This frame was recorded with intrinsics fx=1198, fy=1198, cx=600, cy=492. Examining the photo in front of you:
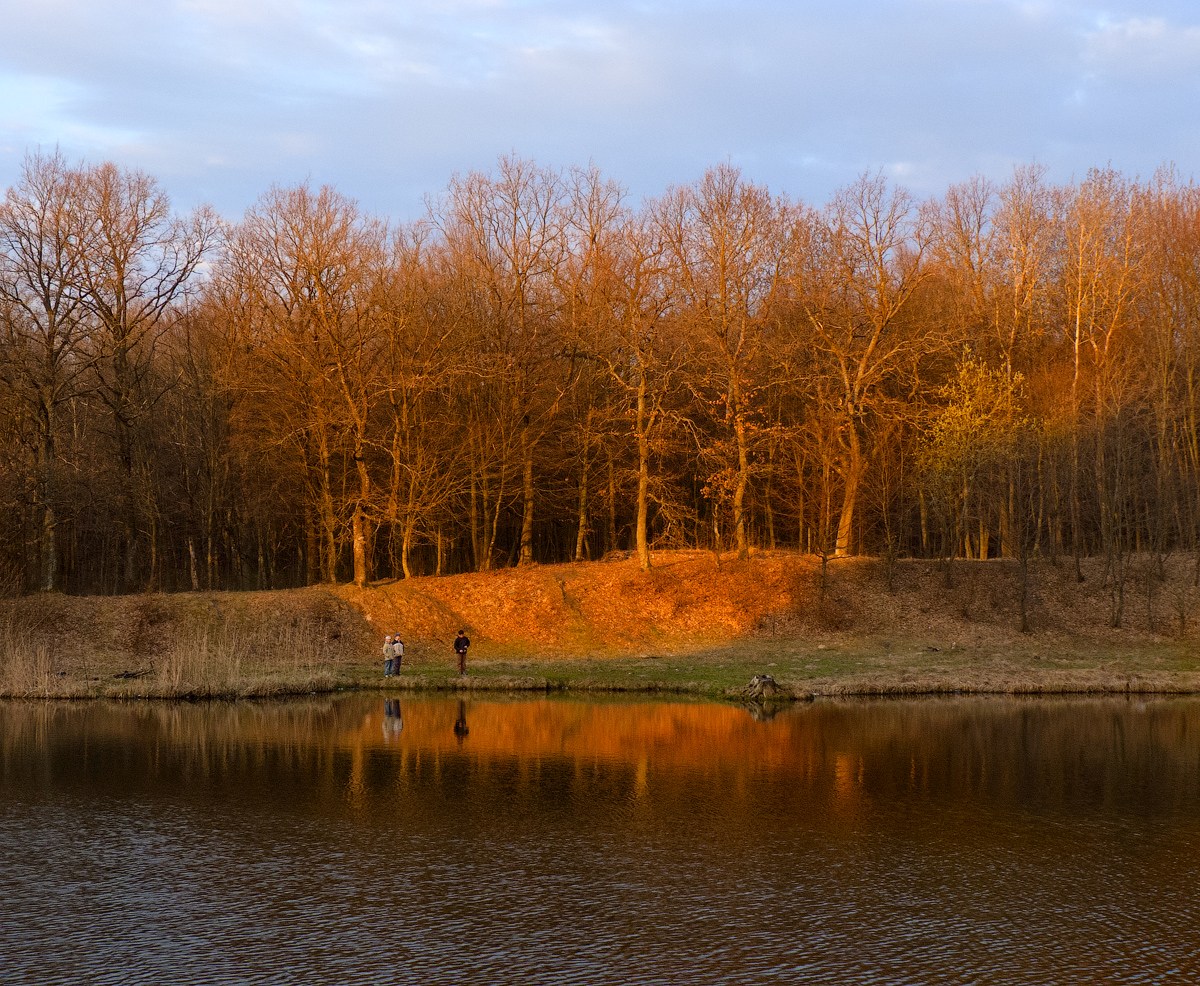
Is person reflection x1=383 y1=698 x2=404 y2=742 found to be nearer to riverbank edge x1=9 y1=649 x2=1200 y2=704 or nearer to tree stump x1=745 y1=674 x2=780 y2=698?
riverbank edge x1=9 y1=649 x2=1200 y2=704

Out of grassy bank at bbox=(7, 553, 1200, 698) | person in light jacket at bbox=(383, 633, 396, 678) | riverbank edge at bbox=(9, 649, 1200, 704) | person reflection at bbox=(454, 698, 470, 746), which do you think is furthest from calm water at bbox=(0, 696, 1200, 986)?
person in light jacket at bbox=(383, 633, 396, 678)

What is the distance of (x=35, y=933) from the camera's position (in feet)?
44.5

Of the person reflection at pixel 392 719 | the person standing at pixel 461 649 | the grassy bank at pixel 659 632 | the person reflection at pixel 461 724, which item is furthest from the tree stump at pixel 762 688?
the person reflection at pixel 392 719

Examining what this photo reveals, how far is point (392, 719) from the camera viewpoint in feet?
102

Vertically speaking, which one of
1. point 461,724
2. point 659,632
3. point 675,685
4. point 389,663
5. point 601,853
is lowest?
point 601,853

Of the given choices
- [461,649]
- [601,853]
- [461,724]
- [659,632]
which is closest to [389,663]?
[461,649]

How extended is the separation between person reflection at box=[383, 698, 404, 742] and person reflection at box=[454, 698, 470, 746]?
1375mm

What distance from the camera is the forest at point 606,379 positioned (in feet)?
159

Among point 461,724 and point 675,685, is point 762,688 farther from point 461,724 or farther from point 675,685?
point 461,724

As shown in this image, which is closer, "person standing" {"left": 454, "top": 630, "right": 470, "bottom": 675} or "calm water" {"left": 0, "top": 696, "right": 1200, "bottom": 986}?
"calm water" {"left": 0, "top": 696, "right": 1200, "bottom": 986}

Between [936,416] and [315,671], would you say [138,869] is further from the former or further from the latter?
[936,416]

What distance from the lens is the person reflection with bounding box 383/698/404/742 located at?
28.4m

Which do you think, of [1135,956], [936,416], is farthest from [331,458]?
[1135,956]

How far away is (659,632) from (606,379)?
1268 centimetres
